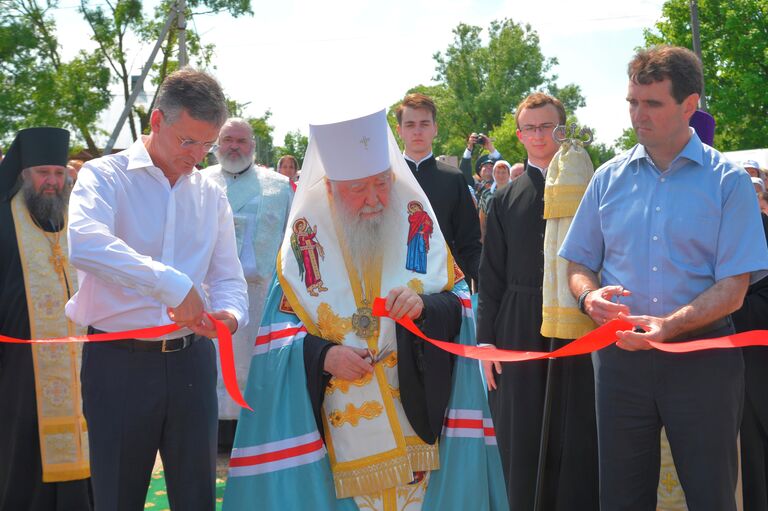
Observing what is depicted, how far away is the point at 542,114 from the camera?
16.8ft

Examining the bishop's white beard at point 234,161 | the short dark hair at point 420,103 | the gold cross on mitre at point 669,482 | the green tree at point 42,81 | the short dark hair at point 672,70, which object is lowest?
the gold cross on mitre at point 669,482

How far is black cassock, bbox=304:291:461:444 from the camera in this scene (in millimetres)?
3609

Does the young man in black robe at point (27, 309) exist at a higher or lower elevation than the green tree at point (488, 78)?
lower

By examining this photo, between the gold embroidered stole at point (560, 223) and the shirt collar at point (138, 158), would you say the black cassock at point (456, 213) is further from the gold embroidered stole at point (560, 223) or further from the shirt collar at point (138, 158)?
the shirt collar at point (138, 158)

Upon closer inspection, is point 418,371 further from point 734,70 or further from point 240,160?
point 734,70

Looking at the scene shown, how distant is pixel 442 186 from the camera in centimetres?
603

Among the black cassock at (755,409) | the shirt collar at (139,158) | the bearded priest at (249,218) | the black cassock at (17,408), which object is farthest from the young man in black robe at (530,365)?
the black cassock at (17,408)

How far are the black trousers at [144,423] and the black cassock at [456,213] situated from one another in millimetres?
2727

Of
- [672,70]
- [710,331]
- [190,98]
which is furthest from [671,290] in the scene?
[190,98]

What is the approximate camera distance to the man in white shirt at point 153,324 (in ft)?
11.0

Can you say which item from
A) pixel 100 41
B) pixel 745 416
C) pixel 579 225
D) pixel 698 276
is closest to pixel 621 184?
pixel 579 225

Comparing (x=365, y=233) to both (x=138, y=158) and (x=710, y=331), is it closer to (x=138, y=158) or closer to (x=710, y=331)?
(x=138, y=158)

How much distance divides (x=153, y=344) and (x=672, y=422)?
213cm

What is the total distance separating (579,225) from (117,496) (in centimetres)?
229
